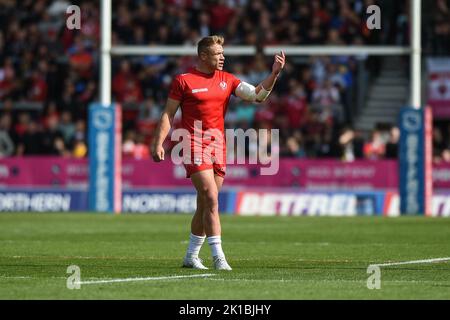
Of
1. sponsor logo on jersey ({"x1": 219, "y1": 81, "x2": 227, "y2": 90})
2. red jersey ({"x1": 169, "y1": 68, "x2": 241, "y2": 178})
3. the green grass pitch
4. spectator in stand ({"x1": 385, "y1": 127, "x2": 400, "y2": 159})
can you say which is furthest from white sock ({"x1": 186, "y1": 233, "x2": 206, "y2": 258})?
spectator in stand ({"x1": 385, "y1": 127, "x2": 400, "y2": 159})

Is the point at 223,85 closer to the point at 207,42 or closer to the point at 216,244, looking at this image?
the point at 207,42

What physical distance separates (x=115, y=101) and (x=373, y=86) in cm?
666

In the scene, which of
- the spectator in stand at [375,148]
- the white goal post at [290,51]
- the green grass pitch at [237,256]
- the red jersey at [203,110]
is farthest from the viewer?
the spectator in stand at [375,148]

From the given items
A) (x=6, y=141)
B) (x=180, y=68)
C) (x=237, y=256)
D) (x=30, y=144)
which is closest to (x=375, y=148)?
(x=180, y=68)

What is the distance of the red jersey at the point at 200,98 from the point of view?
1290 cm

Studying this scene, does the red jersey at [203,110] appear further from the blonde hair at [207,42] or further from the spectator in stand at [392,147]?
the spectator in stand at [392,147]

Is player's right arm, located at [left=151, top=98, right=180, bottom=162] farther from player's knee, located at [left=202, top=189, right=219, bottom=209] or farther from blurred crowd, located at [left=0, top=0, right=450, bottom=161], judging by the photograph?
blurred crowd, located at [left=0, top=0, right=450, bottom=161]

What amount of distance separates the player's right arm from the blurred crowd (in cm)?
1619

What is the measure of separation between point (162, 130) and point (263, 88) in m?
1.12

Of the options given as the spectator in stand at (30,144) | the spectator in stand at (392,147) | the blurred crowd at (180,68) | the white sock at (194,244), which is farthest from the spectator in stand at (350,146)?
the white sock at (194,244)

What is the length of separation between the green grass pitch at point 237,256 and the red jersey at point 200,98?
1.52 meters

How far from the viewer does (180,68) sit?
33406 mm

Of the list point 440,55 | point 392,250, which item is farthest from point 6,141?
point 392,250

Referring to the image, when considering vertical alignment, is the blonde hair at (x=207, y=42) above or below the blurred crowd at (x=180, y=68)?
below
